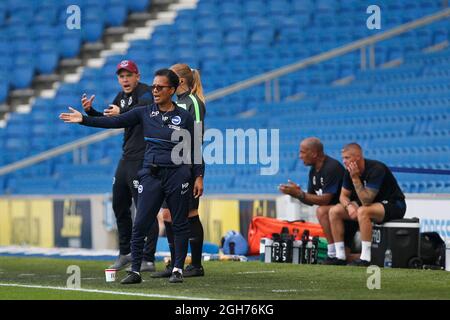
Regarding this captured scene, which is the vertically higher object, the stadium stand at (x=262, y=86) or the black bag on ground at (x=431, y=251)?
the stadium stand at (x=262, y=86)

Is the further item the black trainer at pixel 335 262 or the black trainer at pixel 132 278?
the black trainer at pixel 335 262

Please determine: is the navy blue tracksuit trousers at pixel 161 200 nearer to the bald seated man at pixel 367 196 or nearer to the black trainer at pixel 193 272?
the black trainer at pixel 193 272

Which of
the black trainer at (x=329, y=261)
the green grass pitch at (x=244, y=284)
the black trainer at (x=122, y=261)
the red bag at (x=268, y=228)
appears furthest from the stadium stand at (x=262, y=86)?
the black trainer at (x=122, y=261)

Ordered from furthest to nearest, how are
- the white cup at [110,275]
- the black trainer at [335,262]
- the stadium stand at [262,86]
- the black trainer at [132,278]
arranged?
the stadium stand at [262,86] → the black trainer at [335,262] → the white cup at [110,275] → the black trainer at [132,278]

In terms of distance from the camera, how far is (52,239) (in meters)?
18.3

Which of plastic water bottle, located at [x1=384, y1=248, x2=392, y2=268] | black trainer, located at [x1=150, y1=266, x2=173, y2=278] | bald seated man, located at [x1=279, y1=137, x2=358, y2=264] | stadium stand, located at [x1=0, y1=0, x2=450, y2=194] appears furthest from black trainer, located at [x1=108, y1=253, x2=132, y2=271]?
stadium stand, located at [x1=0, y1=0, x2=450, y2=194]

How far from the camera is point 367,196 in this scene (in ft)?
42.2

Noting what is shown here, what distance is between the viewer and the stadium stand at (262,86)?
1770 cm

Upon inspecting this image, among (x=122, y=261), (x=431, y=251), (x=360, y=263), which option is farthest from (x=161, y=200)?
(x=431, y=251)

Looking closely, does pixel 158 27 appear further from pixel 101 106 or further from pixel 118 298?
pixel 118 298

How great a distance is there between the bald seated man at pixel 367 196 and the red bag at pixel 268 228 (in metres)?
1.22

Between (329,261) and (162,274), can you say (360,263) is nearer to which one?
(329,261)

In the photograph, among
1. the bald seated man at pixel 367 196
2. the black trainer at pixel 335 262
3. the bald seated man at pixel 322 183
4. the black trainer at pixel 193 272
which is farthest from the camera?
the bald seated man at pixel 322 183

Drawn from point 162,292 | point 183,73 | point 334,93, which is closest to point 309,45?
point 334,93
